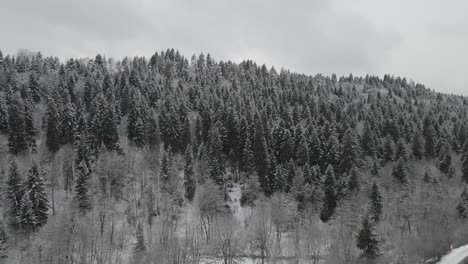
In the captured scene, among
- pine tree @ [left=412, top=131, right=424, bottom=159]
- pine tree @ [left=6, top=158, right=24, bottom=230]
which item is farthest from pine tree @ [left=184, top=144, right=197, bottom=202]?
pine tree @ [left=412, top=131, right=424, bottom=159]

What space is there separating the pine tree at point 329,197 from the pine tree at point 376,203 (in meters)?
8.17

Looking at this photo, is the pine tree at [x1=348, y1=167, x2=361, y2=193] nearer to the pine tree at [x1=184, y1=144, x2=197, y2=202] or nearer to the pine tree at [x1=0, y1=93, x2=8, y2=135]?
the pine tree at [x1=184, y1=144, x2=197, y2=202]

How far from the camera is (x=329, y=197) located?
87312 millimetres

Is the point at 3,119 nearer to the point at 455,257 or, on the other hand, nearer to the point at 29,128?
the point at 29,128

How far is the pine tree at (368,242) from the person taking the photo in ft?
170

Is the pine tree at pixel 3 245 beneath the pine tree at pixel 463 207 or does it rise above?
beneath

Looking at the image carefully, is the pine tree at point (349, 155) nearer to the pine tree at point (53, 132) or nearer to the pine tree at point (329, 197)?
the pine tree at point (329, 197)

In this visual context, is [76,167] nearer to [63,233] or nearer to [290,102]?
[63,233]

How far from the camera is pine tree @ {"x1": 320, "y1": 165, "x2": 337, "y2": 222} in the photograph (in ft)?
280

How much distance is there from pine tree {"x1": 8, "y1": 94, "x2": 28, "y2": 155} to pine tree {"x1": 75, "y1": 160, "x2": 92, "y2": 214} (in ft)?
66.4

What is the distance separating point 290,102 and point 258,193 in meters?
58.2

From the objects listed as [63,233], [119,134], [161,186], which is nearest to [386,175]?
[161,186]

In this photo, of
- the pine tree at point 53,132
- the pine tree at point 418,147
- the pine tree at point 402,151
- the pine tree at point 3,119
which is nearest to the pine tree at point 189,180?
the pine tree at point 53,132

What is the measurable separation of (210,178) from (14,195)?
124ft
